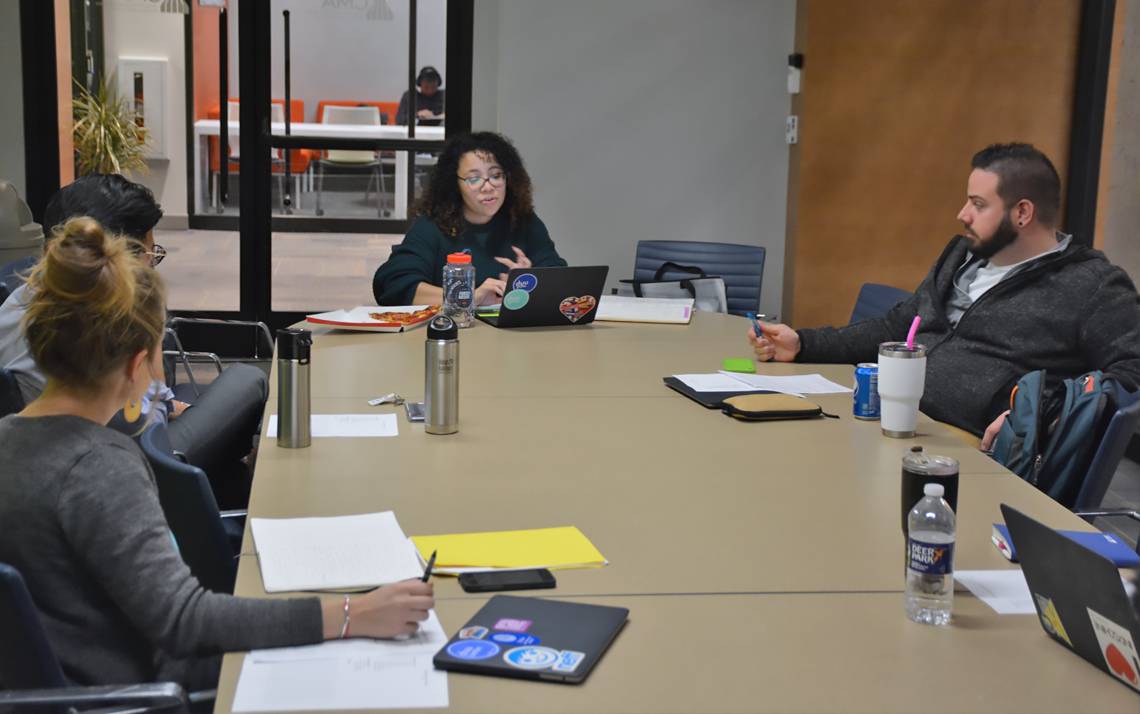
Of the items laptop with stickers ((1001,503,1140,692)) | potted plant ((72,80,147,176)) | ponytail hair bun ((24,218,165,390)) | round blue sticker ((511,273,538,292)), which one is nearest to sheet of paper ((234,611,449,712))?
ponytail hair bun ((24,218,165,390))

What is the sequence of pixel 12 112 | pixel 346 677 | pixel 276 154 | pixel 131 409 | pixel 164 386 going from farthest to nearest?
1. pixel 276 154
2. pixel 12 112
3. pixel 164 386
4. pixel 131 409
5. pixel 346 677

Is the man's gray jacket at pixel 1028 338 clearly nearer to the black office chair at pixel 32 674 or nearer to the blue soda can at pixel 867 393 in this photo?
the blue soda can at pixel 867 393

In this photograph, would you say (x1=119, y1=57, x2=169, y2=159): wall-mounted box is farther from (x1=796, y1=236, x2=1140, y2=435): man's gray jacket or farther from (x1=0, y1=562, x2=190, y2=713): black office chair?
(x1=0, y1=562, x2=190, y2=713): black office chair

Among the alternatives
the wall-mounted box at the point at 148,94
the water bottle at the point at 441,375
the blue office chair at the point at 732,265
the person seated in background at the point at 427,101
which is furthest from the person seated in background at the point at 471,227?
the wall-mounted box at the point at 148,94

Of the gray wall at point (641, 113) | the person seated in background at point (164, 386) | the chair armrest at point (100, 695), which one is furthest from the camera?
the gray wall at point (641, 113)

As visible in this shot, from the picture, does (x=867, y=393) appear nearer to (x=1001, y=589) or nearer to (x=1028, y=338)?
(x=1028, y=338)

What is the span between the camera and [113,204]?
299 cm

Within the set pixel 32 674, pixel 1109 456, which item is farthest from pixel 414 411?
pixel 1109 456

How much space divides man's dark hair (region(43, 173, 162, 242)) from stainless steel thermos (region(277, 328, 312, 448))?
79 centimetres

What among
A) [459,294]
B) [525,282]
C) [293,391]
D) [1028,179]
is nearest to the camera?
[293,391]

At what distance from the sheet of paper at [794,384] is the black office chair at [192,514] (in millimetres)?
1532

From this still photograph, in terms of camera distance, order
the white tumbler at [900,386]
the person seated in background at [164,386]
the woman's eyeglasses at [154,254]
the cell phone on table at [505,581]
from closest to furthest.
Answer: the cell phone on table at [505,581] < the white tumbler at [900,386] < the person seated in background at [164,386] < the woman's eyeglasses at [154,254]

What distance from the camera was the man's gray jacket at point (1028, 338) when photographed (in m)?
3.29

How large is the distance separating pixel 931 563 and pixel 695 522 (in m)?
0.50
